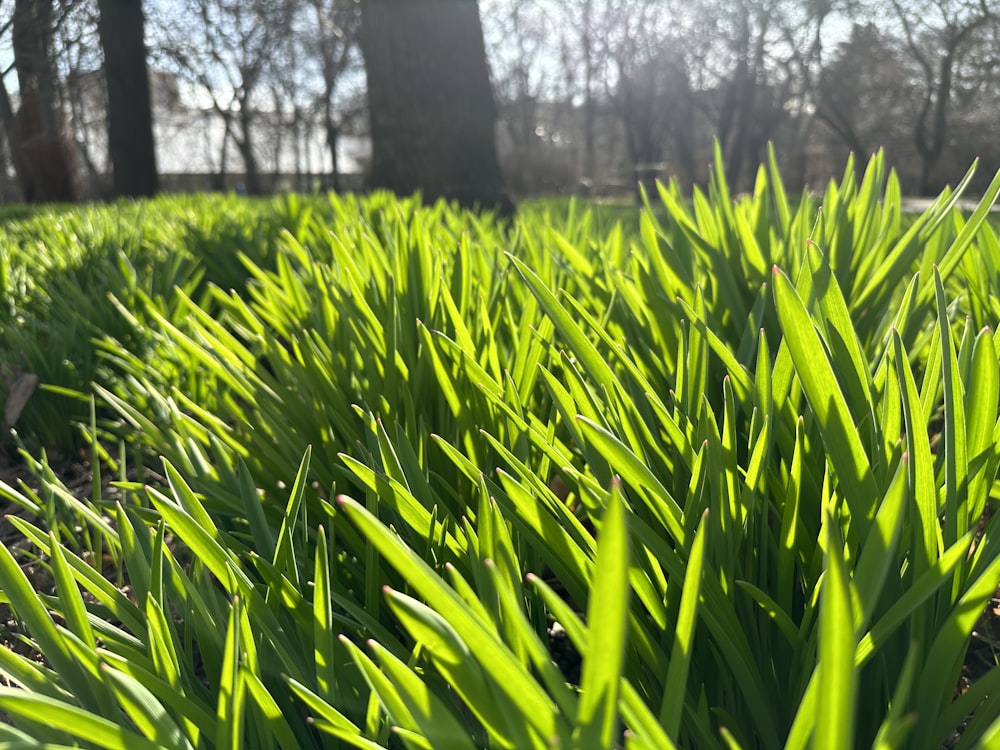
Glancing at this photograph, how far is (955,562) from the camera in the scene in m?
0.39

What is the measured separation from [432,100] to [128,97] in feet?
19.6

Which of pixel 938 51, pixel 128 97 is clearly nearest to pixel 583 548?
pixel 128 97

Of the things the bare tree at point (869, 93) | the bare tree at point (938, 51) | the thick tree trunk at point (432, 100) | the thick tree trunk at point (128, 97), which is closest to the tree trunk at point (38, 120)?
the thick tree trunk at point (128, 97)

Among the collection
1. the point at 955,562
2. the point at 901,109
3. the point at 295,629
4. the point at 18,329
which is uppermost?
the point at 901,109

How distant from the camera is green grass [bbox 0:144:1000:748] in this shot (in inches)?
14.0

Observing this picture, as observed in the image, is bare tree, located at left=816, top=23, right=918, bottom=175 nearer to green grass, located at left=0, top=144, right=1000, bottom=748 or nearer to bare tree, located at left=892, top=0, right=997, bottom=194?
bare tree, located at left=892, top=0, right=997, bottom=194

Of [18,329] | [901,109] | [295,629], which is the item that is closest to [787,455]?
[295,629]

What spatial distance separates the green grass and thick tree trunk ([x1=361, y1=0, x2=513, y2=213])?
147 inches

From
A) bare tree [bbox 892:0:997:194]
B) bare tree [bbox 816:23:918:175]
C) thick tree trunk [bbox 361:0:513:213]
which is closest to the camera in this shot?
thick tree trunk [bbox 361:0:513:213]

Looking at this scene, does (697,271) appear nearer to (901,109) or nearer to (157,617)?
(157,617)

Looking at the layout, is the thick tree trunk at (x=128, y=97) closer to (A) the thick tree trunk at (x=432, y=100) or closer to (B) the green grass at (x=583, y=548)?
(A) the thick tree trunk at (x=432, y=100)

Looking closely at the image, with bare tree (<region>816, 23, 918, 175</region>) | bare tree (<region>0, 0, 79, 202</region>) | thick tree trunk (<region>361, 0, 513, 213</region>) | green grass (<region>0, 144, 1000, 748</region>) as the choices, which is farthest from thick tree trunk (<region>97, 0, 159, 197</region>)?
bare tree (<region>816, 23, 918, 175</region>)

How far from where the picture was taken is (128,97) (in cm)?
862

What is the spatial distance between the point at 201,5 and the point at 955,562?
7842mm
